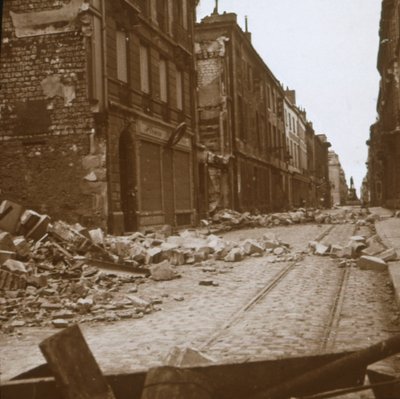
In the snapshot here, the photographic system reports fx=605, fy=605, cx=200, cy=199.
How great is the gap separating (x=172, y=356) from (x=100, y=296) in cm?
421

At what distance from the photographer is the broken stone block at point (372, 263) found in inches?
380

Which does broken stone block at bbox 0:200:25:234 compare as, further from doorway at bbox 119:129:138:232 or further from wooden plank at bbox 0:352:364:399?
wooden plank at bbox 0:352:364:399

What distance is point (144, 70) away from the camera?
19.6 m

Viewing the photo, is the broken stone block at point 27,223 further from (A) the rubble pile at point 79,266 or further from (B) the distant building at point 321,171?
(B) the distant building at point 321,171

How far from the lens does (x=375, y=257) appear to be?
9.92m

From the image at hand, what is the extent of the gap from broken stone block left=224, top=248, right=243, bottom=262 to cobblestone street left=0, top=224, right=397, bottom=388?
6.72 ft

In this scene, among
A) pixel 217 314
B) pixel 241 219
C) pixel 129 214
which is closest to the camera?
pixel 217 314

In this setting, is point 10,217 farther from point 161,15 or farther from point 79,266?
point 161,15

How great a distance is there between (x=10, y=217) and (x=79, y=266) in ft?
8.98

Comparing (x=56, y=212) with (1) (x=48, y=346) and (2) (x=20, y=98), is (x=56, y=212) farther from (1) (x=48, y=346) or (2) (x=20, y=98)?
(1) (x=48, y=346)

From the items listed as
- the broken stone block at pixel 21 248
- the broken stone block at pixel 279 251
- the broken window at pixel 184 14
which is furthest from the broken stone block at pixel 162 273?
the broken window at pixel 184 14

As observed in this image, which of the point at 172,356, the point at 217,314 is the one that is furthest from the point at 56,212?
the point at 172,356

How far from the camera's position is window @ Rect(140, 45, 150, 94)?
63.8 feet

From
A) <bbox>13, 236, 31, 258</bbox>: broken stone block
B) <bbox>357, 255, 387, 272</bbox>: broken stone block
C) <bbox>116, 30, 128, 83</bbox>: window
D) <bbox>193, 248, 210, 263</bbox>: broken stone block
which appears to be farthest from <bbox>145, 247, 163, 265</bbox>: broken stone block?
<bbox>116, 30, 128, 83</bbox>: window
